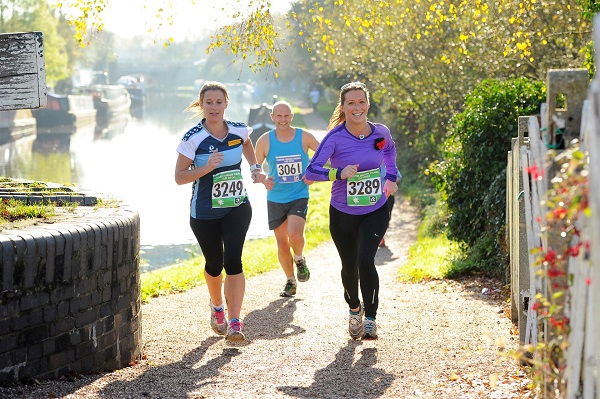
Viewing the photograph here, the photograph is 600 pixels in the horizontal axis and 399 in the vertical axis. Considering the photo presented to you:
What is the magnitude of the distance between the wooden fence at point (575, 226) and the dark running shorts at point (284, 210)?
12.2 ft

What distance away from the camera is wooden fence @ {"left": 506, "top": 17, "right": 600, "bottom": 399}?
10.4 ft

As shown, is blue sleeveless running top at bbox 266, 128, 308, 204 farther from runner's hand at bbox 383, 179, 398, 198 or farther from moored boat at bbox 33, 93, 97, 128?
moored boat at bbox 33, 93, 97, 128

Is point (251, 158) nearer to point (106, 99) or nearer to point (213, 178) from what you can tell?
point (213, 178)

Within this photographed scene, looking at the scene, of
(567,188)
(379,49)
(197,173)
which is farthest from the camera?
(379,49)

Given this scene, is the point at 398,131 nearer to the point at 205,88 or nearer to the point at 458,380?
the point at 205,88

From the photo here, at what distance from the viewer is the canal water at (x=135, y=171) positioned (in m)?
19.5

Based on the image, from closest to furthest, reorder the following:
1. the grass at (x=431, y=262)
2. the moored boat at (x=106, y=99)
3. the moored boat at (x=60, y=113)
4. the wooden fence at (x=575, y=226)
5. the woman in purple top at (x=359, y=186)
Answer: the wooden fence at (x=575, y=226) → the woman in purple top at (x=359, y=186) → the grass at (x=431, y=262) → the moored boat at (x=60, y=113) → the moored boat at (x=106, y=99)

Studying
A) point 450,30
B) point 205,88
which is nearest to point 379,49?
point 450,30

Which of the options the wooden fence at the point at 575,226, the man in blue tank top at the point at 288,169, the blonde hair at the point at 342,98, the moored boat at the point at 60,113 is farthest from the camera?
the moored boat at the point at 60,113

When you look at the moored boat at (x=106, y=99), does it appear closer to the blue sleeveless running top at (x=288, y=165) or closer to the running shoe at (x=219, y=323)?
the blue sleeveless running top at (x=288, y=165)

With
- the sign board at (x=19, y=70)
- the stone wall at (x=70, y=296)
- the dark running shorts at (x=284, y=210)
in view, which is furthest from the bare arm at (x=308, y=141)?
the stone wall at (x=70, y=296)

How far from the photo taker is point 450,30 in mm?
21328

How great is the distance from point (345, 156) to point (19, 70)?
2482 mm

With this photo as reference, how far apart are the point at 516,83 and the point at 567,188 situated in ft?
24.3
